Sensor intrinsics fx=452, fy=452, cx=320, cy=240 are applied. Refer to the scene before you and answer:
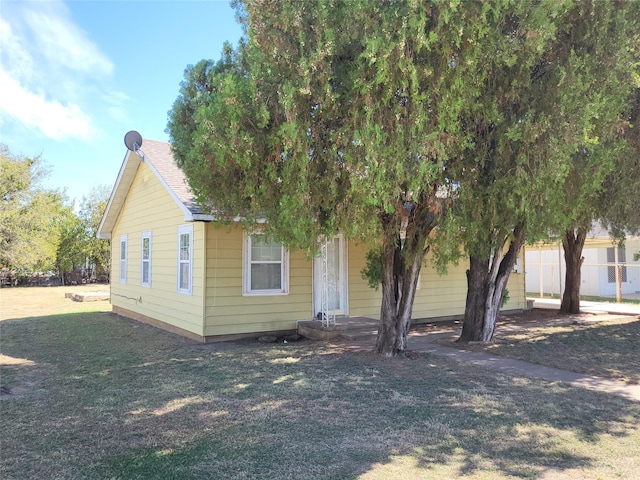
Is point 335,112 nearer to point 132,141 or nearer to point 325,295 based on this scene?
point 325,295

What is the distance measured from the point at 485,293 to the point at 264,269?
15.7 ft

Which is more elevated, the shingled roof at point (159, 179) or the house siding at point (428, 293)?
the shingled roof at point (159, 179)

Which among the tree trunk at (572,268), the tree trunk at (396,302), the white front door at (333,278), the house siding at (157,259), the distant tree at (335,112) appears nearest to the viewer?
the distant tree at (335,112)

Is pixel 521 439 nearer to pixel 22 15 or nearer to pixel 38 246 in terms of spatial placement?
pixel 22 15

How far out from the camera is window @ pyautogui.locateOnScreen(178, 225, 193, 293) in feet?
33.5

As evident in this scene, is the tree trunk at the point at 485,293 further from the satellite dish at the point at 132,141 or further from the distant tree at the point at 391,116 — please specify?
the satellite dish at the point at 132,141

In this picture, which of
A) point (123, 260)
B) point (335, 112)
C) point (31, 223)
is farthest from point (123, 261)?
point (31, 223)

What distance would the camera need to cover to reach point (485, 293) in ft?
29.6

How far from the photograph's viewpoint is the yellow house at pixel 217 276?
9.76 meters

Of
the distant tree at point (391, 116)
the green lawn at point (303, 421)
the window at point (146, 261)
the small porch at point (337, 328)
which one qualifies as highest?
the distant tree at point (391, 116)

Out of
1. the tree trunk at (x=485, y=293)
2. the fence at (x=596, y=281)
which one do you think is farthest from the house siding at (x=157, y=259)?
the fence at (x=596, y=281)

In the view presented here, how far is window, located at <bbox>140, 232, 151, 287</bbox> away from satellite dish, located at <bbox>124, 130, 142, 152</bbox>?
7.90ft

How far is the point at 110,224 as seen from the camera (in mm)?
16656

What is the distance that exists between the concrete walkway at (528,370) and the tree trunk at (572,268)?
23.5 feet
